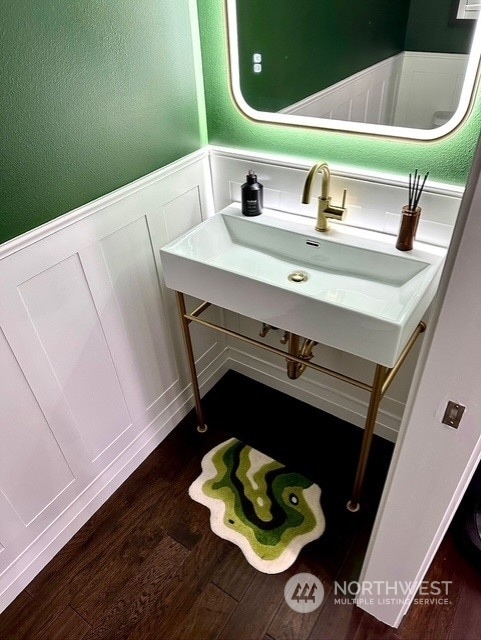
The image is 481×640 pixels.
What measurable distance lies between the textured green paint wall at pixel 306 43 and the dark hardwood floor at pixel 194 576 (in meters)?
1.40

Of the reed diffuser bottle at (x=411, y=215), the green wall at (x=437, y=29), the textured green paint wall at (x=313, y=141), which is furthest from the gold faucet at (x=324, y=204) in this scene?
the green wall at (x=437, y=29)

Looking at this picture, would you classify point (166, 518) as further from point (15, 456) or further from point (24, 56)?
point (24, 56)

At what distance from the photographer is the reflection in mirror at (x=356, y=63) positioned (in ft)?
4.08

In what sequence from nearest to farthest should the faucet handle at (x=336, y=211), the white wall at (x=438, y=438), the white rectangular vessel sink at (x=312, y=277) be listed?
1. the white wall at (x=438, y=438)
2. the white rectangular vessel sink at (x=312, y=277)
3. the faucet handle at (x=336, y=211)

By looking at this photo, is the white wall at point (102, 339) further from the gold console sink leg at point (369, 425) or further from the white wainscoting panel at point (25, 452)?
the gold console sink leg at point (369, 425)

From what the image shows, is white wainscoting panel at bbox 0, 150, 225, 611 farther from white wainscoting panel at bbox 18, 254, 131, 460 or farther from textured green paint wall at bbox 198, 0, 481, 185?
textured green paint wall at bbox 198, 0, 481, 185

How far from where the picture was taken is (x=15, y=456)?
1.37 m

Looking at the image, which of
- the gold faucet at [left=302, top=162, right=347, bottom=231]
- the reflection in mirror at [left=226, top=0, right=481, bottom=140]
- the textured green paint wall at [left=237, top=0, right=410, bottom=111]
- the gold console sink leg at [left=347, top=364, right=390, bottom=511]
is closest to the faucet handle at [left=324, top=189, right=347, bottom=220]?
the gold faucet at [left=302, top=162, right=347, bottom=231]

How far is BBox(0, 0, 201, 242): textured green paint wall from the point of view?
110 cm

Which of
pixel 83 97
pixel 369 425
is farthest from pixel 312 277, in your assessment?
pixel 83 97

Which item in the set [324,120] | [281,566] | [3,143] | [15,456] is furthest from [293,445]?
[3,143]

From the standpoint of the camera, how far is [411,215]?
1358 mm

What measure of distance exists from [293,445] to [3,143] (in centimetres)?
151

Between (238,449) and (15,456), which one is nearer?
(15,456)
